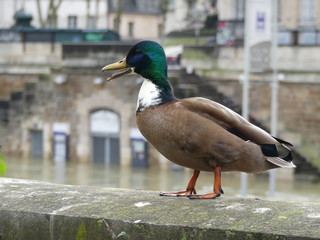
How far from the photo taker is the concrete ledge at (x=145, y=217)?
15.3ft

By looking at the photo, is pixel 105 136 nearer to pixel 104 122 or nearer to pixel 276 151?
pixel 104 122

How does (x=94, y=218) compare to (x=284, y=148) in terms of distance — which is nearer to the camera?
(x=94, y=218)

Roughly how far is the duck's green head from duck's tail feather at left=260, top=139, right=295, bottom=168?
2.41 ft

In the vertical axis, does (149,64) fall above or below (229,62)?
above

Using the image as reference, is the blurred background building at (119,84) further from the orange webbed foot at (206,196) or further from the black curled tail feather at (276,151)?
the orange webbed foot at (206,196)

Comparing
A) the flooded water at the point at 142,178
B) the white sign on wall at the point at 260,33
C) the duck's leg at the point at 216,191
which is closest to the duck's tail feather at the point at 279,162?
the duck's leg at the point at 216,191

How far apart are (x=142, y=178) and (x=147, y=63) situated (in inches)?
1319

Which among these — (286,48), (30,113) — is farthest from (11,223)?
(30,113)

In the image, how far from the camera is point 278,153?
600 centimetres

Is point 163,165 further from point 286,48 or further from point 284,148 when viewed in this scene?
point 284,148

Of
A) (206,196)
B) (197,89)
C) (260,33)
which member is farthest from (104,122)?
(206,196)

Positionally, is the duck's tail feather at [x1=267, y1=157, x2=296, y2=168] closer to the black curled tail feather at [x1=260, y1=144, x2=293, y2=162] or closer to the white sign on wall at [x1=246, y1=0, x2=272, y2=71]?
the black curled tail feather at [x1=260, y1=144, x2=293, y2=162]

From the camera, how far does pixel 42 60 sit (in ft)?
159

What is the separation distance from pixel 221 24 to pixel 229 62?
255 centimetres
